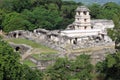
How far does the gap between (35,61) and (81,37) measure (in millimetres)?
13056

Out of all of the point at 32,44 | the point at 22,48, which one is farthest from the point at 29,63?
the point at 32,44

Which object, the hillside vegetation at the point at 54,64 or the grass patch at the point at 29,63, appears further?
the grass patch at the point at 29,63

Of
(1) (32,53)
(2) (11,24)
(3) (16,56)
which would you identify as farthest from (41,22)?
(3) (16,56)

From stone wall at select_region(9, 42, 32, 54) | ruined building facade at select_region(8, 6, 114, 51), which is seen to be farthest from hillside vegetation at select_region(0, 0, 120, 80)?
ruined building facade at select_region(8, 6, 114, 51)

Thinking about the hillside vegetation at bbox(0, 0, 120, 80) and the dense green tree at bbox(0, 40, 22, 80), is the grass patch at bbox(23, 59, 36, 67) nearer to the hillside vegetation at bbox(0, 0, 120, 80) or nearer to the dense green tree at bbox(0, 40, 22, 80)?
the hillside vegetation at bbox(0, 0, 120, 80)

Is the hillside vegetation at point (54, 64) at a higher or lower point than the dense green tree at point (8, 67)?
lower

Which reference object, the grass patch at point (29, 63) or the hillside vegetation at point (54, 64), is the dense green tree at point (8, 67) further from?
the grass patch at point (29, 63)

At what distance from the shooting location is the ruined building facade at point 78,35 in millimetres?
52441

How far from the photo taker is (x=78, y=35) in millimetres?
57875

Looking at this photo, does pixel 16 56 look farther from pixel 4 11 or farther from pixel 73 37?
pixel 4 11

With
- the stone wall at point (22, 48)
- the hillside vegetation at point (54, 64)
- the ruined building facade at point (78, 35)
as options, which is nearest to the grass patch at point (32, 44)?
the hillside vegetation at point (54, 64)

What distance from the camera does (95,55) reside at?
47750 mm

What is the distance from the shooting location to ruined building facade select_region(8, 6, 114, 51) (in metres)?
52.4

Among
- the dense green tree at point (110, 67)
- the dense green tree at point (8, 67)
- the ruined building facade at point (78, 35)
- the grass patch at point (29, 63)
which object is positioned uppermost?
the dense green tree at point (8, 67)
